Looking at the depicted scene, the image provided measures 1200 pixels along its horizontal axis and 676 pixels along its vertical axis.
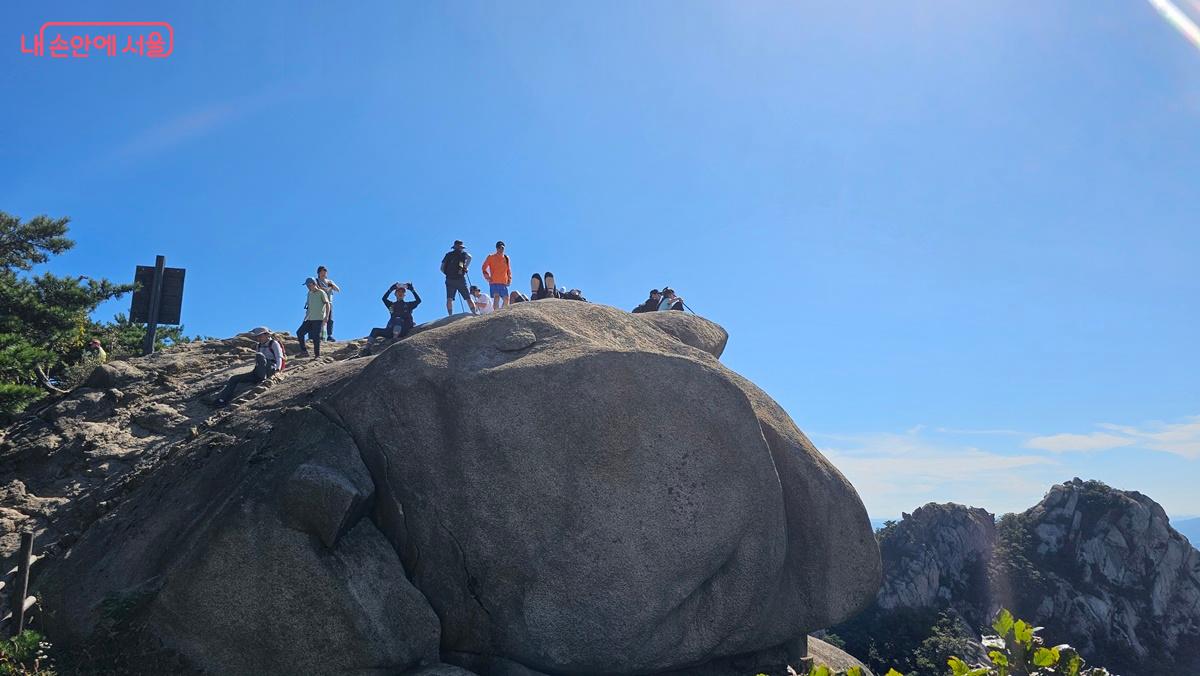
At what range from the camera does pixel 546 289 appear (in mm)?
22375

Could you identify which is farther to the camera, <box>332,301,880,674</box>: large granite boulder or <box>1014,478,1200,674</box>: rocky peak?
<box>1014,478,1200,674</box>: rocky peak

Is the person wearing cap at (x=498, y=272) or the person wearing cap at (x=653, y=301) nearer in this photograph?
the person wearing cap at (x=498, y=272)

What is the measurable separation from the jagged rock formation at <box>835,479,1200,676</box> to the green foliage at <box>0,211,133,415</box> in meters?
51.1

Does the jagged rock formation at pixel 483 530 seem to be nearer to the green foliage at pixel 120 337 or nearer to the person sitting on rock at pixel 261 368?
the person sitting on rock at pixel 261 368

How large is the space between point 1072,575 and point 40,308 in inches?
2790

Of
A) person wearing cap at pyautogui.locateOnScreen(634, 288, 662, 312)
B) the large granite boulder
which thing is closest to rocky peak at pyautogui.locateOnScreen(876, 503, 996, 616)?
person wearing cap at pyautogui.locateOnScreen(634, 288, 662, 312)

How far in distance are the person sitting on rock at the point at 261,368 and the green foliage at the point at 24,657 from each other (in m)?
7.53

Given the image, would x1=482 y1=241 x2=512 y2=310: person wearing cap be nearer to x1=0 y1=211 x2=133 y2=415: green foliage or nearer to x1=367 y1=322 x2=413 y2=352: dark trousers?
x1=367 y1=322 x2=413 y2=352: dark trousers

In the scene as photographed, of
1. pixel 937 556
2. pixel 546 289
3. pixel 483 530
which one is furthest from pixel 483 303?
pixel 937 556

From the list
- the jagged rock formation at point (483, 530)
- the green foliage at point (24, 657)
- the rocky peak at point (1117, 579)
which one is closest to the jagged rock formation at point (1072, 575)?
the rocky peak at point (1117, 579)

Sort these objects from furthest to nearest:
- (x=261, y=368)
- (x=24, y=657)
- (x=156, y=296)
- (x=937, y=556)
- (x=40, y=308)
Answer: (x=937, y=556)
(x=40, y=308)
(x=156, y=296)
(x=261, y=368)
(x=24, y=657)

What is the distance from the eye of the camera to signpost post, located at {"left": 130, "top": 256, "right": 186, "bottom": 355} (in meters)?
21.6

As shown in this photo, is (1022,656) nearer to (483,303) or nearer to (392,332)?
(483,303)

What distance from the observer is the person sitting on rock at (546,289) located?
22.1 metres
